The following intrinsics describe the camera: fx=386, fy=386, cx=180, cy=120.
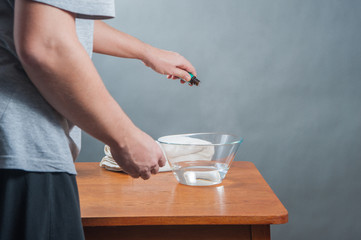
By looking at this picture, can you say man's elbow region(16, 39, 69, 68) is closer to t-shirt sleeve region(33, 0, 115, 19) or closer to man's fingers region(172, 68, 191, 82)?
t-shirt sleeve region(33, 0, 115, 19)

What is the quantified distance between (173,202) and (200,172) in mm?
186

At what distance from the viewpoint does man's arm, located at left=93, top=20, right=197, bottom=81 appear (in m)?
1.08

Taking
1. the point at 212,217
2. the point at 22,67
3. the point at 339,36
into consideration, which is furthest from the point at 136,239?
the point at 339,36

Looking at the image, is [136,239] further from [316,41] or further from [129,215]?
[316,41]

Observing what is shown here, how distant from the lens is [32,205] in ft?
1.92

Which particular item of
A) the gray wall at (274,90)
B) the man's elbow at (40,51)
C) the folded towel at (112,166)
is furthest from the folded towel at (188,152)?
the gray wall at (274,90)

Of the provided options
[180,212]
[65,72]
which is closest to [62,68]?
[65,72]

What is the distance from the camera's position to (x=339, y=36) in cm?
220

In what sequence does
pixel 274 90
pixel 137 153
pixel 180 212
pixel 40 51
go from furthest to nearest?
pixel 274 90 < pixel 180 212 < pixel 137 153 < pixel 40 51

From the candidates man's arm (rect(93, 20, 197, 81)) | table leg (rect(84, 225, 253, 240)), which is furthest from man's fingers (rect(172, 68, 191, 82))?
table leg (rect(84, 225, 253, 240))

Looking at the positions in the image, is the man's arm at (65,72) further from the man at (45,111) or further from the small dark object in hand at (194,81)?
the small dark object in hand at (194,81)

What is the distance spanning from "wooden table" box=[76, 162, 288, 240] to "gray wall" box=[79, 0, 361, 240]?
4.05 feet

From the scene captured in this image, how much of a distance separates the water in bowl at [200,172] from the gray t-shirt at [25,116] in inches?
18.8

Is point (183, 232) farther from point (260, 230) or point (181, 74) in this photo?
point (181, 74)
